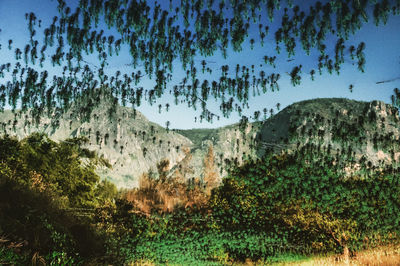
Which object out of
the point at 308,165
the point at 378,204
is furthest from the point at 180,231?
the point at 378,204

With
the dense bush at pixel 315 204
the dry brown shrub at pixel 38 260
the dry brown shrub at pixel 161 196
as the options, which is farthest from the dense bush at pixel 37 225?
the dense bush at pixel 315 204

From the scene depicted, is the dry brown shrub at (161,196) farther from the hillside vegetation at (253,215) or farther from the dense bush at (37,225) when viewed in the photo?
the dense bush at (37,225)

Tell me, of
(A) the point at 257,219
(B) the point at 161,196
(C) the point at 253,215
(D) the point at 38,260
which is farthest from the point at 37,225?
(B) the point at 161,196

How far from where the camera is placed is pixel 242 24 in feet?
20.7

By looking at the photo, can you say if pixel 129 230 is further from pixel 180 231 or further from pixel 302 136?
pixel 302 136

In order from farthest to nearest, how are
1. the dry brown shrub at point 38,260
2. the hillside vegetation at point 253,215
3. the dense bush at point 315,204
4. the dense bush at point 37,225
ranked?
the dense bush at point 315,204 → the hillside vegetation at point 253,215 → the dense bush at point 37,225 → the dry brown shrub at point 38,260

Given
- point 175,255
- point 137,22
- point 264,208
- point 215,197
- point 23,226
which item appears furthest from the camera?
point 215,197

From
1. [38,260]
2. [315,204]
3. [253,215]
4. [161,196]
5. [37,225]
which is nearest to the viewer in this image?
[38,260]

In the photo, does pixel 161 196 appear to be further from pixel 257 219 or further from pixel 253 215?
pixel 257 219

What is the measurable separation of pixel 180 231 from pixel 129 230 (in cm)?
313

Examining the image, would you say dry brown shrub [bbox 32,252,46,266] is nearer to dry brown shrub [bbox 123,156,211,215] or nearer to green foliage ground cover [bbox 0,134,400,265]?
green foliage ground cover [bbox 0,134,400,265]

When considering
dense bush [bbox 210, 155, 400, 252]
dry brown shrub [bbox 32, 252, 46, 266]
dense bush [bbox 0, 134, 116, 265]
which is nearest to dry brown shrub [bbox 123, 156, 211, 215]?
dense bush [bbox 210, 155, 400, 252]

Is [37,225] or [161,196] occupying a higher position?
[37,225]

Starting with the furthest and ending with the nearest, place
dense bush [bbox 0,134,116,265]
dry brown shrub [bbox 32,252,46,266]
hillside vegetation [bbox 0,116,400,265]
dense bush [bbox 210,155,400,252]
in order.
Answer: dense bush [bbox 210,155,400,252], hillside vegetation [bbox 0,116,400,265], dense bush [bbox 0,134,116,265], dry brown shrub [bbox 32,252,46,266]
